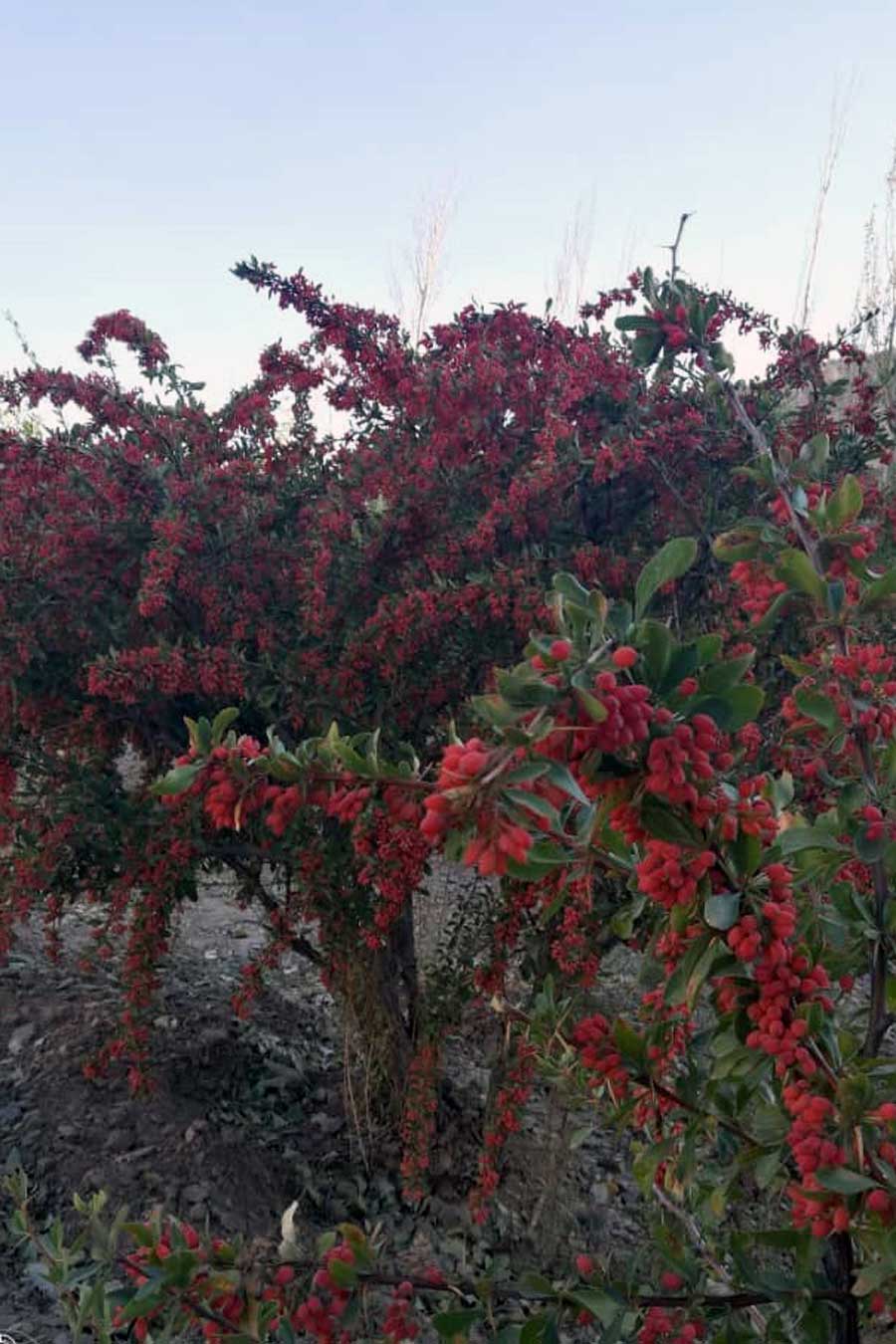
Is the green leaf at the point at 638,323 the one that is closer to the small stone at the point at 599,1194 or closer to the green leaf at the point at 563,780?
the green leaf at the point at 563,780

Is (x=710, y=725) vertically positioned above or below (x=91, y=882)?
above

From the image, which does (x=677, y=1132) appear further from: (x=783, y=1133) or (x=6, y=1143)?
(x=6, y=1143)

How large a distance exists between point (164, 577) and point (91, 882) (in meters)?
1.02

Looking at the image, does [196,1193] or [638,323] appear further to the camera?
[196,1193]

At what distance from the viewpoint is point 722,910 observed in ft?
2.90

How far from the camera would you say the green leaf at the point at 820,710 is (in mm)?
1103

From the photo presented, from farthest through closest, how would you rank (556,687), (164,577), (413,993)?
1. (413,993)
2. (164,577)
3. (556,687)

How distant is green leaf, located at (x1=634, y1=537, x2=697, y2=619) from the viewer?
0.86m

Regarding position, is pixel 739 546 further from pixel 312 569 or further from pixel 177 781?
pixel 312 569

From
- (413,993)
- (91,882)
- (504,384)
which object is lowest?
(413,993)

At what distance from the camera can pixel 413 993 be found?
330cm

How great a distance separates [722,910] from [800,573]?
1.28 feet

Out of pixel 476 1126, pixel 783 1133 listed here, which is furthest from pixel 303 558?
pixel 783 1133

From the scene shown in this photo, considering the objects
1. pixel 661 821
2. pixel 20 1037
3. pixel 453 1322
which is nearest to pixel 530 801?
pixel 661 821
